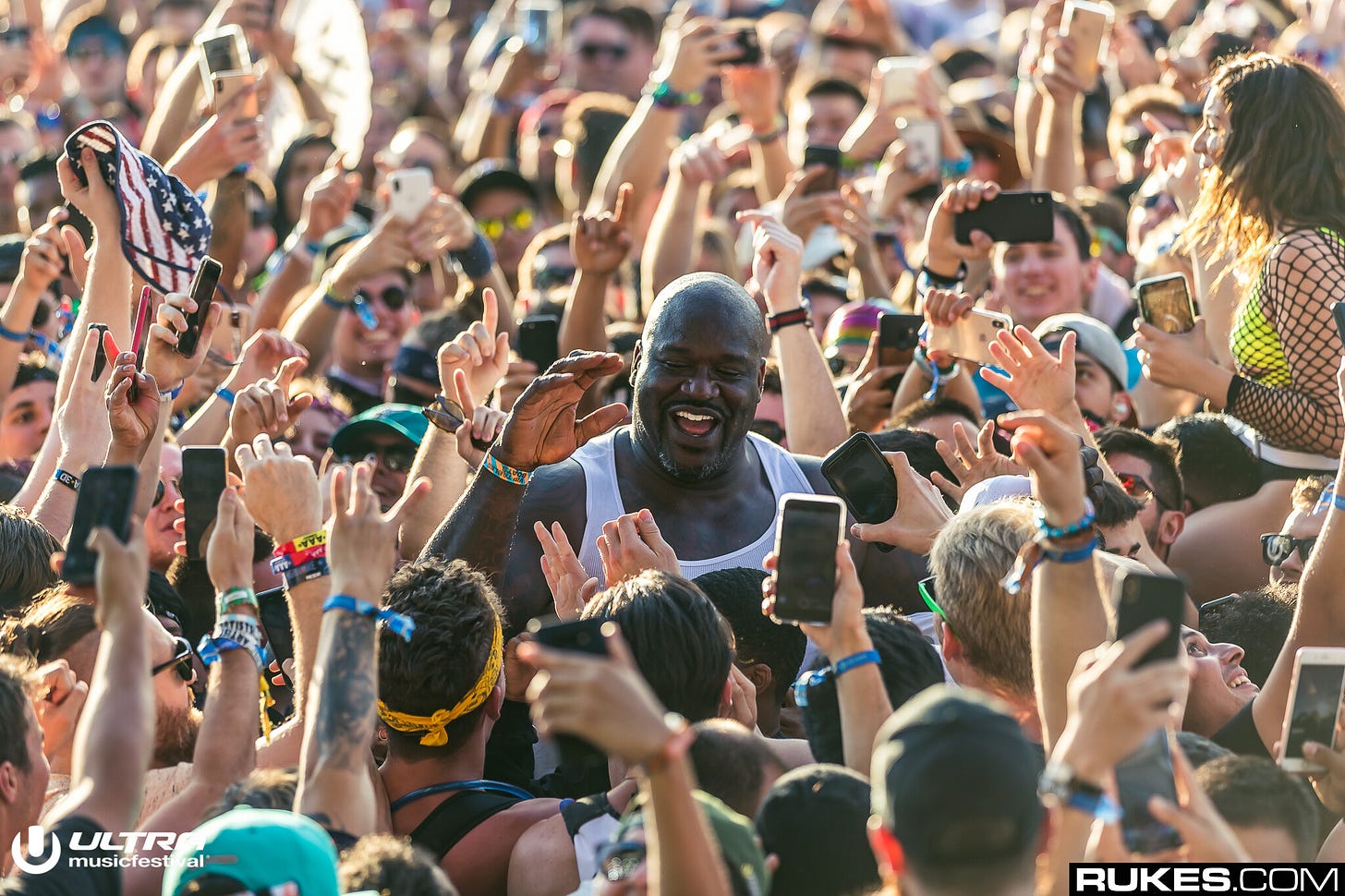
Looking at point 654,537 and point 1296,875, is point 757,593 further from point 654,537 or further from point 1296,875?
point 1296,875

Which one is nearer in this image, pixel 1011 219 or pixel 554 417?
pixel 554 417

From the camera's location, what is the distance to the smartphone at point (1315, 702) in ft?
11.1

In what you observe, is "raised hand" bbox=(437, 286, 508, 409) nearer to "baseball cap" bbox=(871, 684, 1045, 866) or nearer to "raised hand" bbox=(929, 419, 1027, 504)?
"raised hand" bbox=(929, 419, 1027, 504)

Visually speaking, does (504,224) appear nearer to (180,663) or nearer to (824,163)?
(824,163)

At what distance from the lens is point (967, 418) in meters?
5.98

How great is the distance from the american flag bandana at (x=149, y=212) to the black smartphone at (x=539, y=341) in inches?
49.4

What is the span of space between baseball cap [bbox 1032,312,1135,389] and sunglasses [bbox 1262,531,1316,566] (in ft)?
4.81

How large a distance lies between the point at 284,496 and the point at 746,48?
464cm

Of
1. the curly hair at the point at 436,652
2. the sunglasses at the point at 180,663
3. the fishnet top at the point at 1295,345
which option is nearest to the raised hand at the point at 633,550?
the curly hair at the point at 436,652

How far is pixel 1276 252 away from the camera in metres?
5.29

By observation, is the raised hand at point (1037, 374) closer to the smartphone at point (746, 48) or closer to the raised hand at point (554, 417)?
the raised hand at point (554, 417)

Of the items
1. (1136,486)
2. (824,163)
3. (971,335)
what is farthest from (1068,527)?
(824,163)

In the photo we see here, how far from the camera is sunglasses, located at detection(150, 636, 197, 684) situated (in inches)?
156

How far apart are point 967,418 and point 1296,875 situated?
9.70ft
